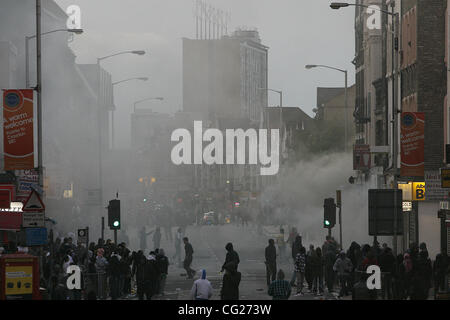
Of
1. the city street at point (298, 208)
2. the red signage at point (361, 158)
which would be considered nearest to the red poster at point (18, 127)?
the city street at point (298, 208)

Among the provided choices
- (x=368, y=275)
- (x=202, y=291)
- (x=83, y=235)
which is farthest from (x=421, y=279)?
(x=83, y=235)

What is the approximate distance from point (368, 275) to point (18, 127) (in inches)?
362

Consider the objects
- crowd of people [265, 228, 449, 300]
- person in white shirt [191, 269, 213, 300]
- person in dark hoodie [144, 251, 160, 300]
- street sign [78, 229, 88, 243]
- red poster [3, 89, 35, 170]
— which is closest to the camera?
person in white shirt [191, 269, 213, 300]

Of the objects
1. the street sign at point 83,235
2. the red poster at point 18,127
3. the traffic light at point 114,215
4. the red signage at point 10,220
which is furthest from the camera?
Answer: the traffic light at point 114,215

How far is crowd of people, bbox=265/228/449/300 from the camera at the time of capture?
69.6ft

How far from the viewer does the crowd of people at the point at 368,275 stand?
21.2m

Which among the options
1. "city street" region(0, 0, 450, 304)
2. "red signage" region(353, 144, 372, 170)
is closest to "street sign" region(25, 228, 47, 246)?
"city street" region(0, 0, 450, 304)

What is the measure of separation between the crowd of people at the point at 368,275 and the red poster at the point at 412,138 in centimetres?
288

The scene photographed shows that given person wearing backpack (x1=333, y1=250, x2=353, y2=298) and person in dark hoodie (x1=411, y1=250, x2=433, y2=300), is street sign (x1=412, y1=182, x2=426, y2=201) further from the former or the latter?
person in dark hoodie (x1=411, y1=250, x2=433, y2=300)

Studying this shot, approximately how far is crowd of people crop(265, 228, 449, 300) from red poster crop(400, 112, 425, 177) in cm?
288

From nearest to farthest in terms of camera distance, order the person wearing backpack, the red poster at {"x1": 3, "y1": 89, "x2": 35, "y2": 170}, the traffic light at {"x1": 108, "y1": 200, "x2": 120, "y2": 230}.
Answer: the red poster at {"x1": 3, "y1": 89, "x2": 35, "y2": 170}
the person wearing backpack
the traffic light at {"x1": 108, "y1": 200, "x2": 120, "y2": 230}

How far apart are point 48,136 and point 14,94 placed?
Answer: 54.2 metres

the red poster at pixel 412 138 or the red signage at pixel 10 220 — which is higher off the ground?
the red poster at pixel 412 138

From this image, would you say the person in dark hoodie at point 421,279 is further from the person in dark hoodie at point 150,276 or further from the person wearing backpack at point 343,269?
the person in dark hoodie at point 150,276
